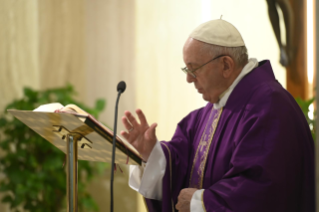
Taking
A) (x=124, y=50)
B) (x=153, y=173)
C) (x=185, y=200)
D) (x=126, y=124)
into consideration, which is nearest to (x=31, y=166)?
(x=124, y=50)

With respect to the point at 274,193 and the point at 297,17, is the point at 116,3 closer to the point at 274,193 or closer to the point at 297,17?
the point at 297,17

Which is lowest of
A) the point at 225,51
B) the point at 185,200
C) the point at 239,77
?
the point at 185,200

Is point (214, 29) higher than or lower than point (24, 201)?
higher

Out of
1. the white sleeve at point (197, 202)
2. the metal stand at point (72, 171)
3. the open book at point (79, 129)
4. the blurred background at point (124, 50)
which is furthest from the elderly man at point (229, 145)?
the blurred background at point (124, 50)

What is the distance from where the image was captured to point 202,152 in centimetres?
248

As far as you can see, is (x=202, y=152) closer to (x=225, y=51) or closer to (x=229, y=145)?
(x=229, y=145)

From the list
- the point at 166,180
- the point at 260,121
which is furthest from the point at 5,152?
the point at 260,121

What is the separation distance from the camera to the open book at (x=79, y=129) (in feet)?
→ 6.12

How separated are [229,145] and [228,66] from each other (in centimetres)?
51

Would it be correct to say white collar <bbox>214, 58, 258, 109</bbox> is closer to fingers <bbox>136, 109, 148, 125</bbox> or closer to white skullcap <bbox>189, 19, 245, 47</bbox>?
white skullcap <bbox>189, 19, 245, 47</bbox>

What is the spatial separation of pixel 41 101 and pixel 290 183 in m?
2.93

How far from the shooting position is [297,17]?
151 inches

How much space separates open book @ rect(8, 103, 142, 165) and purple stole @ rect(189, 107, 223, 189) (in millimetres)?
446

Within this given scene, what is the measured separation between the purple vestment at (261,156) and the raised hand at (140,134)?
0.40m
